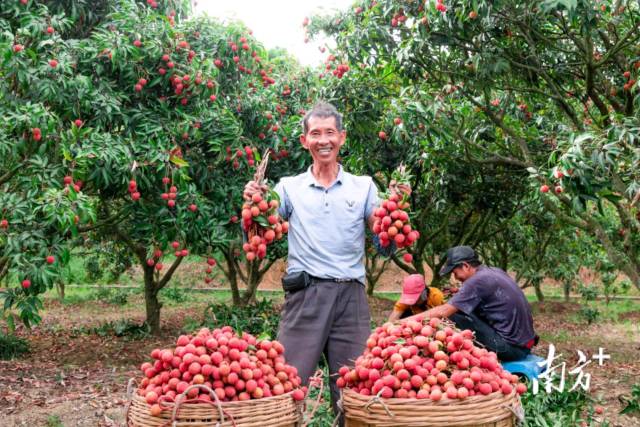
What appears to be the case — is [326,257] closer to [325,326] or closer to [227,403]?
[325,326]

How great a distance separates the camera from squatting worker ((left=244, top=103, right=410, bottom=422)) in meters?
3.13

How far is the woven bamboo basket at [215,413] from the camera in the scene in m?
2.28

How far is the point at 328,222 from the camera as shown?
3217 mm

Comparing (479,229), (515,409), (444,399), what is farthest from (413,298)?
(479,229)

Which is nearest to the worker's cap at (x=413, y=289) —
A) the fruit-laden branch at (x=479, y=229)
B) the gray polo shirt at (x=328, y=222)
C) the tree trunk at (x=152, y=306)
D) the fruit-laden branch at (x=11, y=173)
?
the gray polo shirt at (x=328, y=222)

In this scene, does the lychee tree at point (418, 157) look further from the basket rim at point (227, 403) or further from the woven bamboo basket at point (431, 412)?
the basket rim at point (227, 403)

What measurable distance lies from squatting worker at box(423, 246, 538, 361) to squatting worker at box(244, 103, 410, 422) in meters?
2.16

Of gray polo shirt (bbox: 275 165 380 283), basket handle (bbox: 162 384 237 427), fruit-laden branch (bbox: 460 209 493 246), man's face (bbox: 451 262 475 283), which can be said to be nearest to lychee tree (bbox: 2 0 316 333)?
man's face (bbox: 451 262 475 283)

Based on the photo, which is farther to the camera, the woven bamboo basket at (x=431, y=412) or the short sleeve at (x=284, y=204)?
the short sleeve at (x=284, y=204)

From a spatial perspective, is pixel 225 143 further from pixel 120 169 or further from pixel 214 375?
pixel 214 375

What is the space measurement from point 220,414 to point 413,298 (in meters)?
4.12

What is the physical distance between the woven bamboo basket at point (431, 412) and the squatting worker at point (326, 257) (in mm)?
665

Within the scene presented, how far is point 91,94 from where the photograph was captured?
6.30 m

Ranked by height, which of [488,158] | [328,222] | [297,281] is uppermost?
[488,158]
